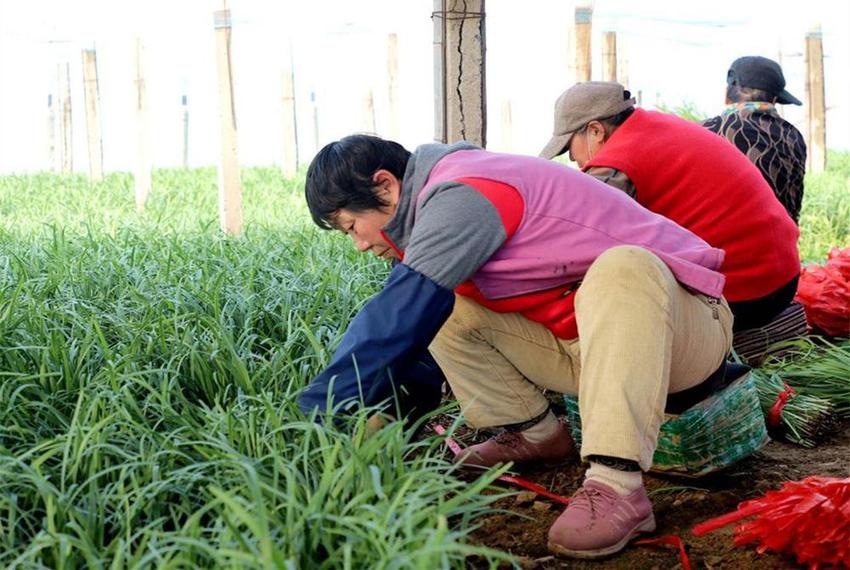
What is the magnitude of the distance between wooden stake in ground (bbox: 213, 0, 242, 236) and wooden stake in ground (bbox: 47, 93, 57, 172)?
10175 millimetres

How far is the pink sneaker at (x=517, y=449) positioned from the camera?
274cm

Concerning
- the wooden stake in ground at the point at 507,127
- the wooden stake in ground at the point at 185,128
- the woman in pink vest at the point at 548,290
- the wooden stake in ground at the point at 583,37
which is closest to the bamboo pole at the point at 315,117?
the wooden stake in ground at the point at 185,128

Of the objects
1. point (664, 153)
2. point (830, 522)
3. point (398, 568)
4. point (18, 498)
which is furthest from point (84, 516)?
point (664, 153)

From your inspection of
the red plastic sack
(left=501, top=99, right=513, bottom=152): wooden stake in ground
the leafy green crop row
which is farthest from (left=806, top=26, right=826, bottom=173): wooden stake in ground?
the leafy green crop row

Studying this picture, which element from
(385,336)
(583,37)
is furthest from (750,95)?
(583,37)

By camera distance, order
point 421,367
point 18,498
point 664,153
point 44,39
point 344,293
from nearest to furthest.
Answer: point 18,498, point 421,367, point 664,153, point 344,293, point 44,39

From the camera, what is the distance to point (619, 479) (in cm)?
221

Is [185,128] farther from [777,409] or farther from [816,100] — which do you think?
[777,409]

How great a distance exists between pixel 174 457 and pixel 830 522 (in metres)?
1.26

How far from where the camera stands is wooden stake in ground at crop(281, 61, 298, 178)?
444 inches

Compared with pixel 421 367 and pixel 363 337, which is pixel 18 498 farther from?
pixel 421 367

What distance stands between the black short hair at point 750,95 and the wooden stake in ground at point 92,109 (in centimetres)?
831

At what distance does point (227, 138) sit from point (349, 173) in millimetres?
3927

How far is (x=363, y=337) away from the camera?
2104 millimetres
